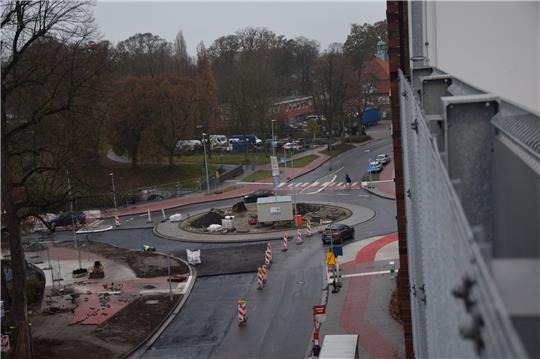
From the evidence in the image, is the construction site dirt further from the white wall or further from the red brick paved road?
the white wall

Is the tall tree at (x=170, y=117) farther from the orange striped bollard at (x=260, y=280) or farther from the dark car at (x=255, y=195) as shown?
the orange striped bollard at (x=260, y=280)

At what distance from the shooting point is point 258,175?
51.1 metres

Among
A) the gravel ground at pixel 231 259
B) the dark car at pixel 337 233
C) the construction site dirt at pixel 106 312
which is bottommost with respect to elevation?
the construction site dirt at pixel 106 312

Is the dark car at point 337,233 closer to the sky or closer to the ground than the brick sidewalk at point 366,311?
closer to the sky

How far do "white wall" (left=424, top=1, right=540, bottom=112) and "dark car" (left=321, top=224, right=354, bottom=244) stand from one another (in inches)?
711

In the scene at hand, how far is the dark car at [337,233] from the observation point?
1078 inches

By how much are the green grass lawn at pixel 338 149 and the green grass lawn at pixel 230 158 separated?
5626mm

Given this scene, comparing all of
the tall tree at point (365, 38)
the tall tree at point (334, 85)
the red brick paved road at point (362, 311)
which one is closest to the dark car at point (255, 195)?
the red brick paved road at point (362, 311)

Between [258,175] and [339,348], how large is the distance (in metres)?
37.7

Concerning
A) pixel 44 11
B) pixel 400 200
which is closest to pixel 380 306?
pixel 400 200

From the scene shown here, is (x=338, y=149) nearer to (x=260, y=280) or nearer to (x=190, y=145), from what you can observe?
(x=190, y=145)

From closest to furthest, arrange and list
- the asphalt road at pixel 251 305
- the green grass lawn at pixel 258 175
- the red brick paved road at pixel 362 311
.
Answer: the red brick paved road at pixel 362 311 → the asphalt road at pixel 251 305 → the green grass lawn at pixel 258 175

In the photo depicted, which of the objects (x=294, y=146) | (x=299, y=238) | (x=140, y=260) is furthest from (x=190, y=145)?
(x=299, y=238)

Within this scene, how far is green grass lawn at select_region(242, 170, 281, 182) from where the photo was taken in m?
49.6
